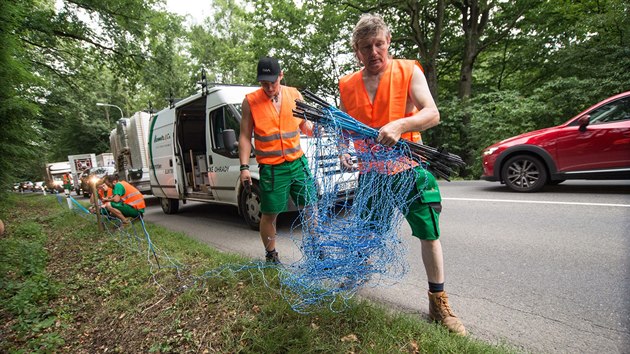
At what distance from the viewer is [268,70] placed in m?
2.88

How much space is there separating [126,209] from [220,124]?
264cm

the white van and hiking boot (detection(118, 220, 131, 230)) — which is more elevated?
the white van

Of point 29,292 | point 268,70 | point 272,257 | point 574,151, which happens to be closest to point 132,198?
point 29,292

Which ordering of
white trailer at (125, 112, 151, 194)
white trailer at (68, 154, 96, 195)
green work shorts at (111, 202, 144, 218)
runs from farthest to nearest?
white trailer at (68, 154, 96, 195)
white trailer at (125, 112, 151, 194)
green work shorts at (111, 202, 144, 218)

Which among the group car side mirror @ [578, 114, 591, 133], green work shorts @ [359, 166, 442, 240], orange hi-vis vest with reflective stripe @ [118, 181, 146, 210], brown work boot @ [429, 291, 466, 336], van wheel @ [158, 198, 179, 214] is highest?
car side mirror @ [578, 114, 591, 133]

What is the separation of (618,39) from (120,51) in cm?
1541

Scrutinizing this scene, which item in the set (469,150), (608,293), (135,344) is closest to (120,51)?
(135,344)

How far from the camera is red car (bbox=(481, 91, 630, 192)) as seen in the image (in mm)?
5199

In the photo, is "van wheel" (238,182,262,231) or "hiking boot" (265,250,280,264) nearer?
"hiking boot" (265,250,280,264)

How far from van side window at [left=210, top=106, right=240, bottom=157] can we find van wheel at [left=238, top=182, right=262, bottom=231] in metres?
0.73

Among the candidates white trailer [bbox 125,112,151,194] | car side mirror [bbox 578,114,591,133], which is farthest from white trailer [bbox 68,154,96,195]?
car side mirror [bbox 578,114,591,133]

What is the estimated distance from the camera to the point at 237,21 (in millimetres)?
27109

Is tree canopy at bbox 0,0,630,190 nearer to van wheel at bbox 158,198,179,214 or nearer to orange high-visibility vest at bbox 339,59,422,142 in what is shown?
van wheel at bbox 158,198,179,214

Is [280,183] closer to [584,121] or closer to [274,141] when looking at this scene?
[274,141]
